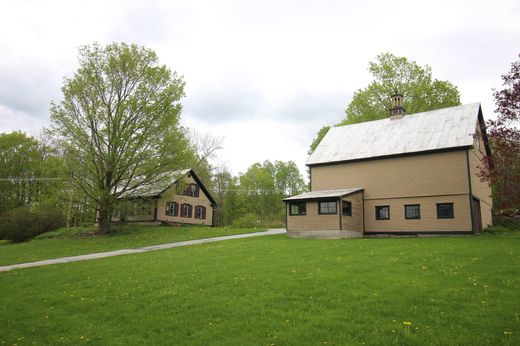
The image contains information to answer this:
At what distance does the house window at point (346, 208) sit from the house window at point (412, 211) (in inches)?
140

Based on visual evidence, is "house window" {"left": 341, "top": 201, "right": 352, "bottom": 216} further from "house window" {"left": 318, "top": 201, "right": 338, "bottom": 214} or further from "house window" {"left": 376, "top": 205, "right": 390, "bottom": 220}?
"house window" {"left": 376, "top": 205, "right": 390, "bottom": 220}

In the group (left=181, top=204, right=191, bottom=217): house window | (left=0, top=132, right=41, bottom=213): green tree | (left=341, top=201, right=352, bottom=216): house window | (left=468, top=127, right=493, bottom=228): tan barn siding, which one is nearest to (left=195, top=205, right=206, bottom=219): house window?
(left=181, top=204, right=191, bottom=217): house window

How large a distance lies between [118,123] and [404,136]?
20291mm

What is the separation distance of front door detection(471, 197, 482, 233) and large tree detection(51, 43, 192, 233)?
63.5 feet

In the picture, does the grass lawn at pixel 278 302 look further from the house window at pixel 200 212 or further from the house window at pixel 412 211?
the house window at pixel 200 212

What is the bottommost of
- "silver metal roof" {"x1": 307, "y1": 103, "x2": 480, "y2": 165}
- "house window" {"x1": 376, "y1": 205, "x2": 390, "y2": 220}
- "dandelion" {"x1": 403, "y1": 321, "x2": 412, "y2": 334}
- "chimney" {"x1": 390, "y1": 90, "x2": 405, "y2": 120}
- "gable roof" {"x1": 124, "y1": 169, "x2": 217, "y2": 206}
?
"dandelion" {"x1": 403, "y1": 321, "x2": 412, "y2": 334}

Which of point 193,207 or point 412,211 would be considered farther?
point 193,207

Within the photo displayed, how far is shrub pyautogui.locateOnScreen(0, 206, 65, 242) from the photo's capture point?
3731 centimetres

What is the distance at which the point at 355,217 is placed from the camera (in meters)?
27.6

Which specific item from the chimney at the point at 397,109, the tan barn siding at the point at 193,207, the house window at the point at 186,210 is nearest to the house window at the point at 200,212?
the tan barn siding at the point at 193,207

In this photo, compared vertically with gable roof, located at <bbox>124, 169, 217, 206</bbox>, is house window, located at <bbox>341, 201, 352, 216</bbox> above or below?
below

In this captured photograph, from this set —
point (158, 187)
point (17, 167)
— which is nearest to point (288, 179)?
point (17, 167)

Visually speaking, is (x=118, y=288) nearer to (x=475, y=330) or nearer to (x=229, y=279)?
(x=229, y=279)

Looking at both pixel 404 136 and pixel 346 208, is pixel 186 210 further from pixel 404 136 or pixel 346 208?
pixel 404 136
